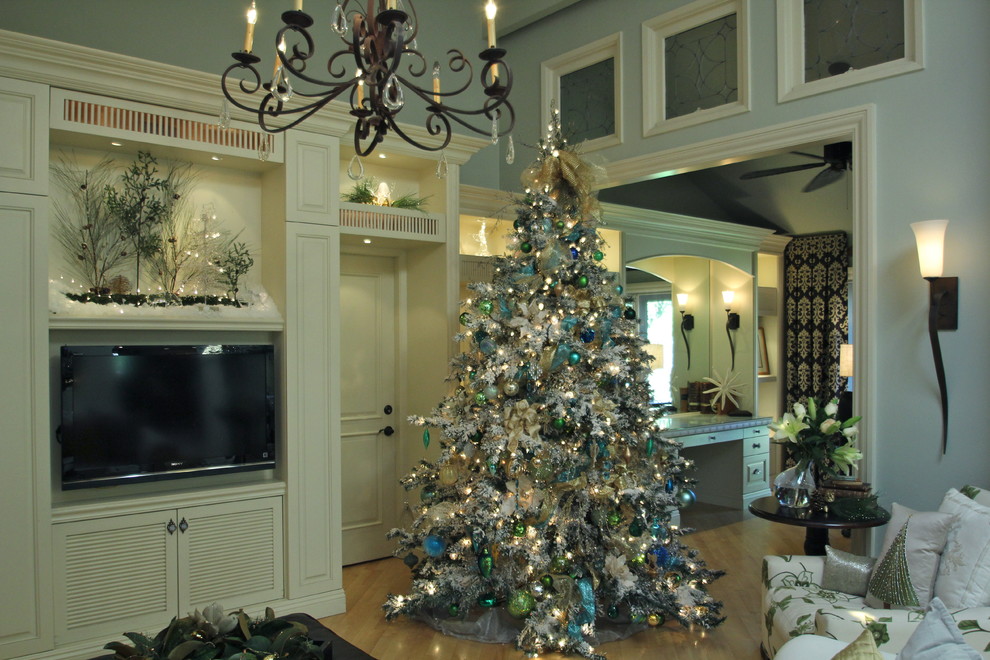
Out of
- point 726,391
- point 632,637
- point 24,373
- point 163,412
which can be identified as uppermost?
point 24,373

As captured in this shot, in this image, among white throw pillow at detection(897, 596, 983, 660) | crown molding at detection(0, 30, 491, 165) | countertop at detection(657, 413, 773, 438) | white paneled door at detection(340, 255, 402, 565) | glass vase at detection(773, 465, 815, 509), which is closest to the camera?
white throw pillow at detection(897, 596, 983, 660)

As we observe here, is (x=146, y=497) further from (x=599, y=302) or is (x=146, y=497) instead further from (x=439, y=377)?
(x=599, y=302)

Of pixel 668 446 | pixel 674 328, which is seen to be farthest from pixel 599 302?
pixel 674 328

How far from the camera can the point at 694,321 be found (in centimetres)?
737

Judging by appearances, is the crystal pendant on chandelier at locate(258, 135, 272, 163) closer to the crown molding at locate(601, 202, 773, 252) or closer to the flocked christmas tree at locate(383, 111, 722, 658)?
the flocked christmas tree at locate(383, 111, 722, 658)

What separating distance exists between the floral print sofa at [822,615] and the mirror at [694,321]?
13.5ft

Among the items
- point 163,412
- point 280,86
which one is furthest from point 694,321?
point 280,86

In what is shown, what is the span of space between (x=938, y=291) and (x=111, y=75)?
389 centimetres

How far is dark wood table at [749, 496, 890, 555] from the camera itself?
10.4 ft

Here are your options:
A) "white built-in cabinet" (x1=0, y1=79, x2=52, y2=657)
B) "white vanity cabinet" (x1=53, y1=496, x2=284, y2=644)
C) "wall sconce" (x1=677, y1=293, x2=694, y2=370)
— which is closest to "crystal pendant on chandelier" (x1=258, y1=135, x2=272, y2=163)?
"white built-in cabinet" (x1=0, y1=79, x2=52, y2=657)

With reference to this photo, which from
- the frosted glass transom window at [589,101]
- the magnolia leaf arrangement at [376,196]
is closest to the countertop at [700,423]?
the frosted glass transom window at [589,101]

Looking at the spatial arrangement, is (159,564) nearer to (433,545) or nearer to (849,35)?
(433,545)

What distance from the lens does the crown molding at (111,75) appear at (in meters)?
3.08

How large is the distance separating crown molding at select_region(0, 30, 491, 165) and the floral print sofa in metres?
3.20
